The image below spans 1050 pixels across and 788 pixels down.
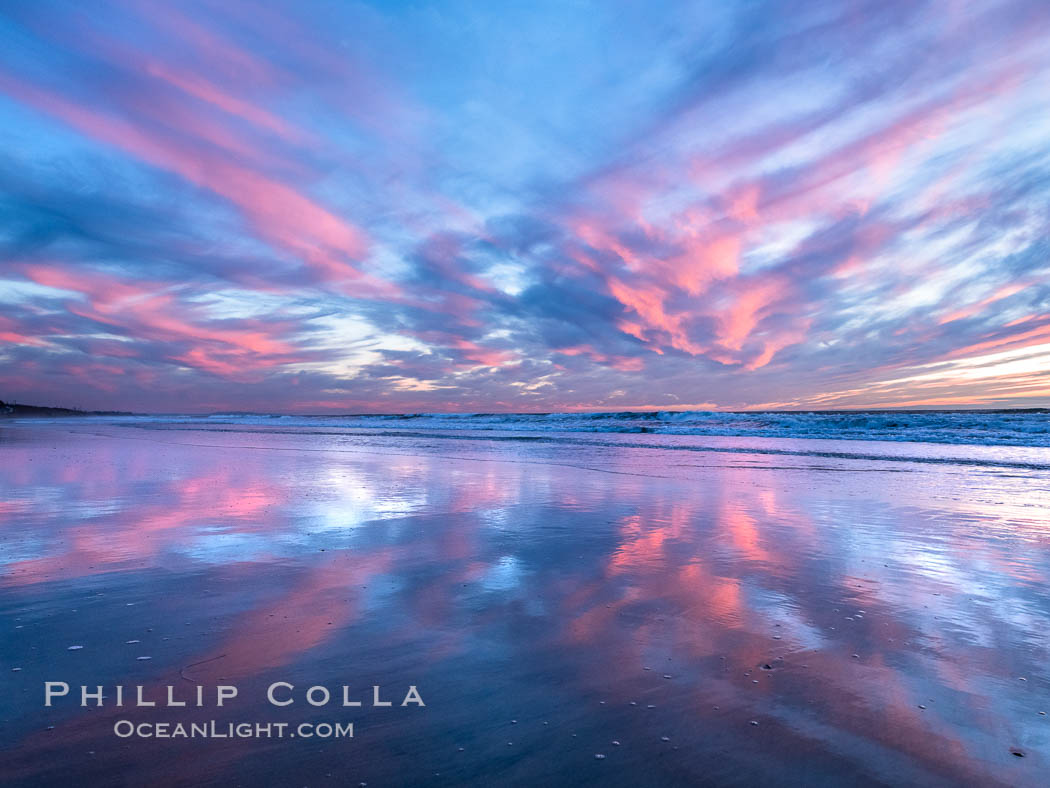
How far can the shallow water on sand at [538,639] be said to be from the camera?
2291 millimetres

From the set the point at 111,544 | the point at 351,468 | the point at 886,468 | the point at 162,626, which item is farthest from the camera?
the point at 886,468

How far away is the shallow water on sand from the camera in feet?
7.52

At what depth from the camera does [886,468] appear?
547 inches

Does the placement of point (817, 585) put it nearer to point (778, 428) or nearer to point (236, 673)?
point (236, 673)

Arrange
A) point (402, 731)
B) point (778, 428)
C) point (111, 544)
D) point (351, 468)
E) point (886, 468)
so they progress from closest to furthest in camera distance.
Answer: point (402, 731) < point (111, 544) < point (351, 468) < point (886, 468) < point (778, 428)

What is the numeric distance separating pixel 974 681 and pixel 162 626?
4.57 metres

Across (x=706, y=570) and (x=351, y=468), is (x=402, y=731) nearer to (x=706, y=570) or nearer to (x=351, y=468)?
(x=706, y=570)

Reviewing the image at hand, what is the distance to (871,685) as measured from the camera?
114 inches

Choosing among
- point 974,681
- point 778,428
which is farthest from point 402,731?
point 778,428

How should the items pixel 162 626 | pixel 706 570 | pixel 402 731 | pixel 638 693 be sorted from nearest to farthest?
pixel 402 731 < pixel 638 693 < pixel 162 626 < pixel 706 570

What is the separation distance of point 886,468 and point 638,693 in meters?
13.8

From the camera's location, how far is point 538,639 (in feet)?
11.3

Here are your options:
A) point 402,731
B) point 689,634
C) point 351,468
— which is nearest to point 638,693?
point 689,634

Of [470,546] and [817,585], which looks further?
[470,546]
